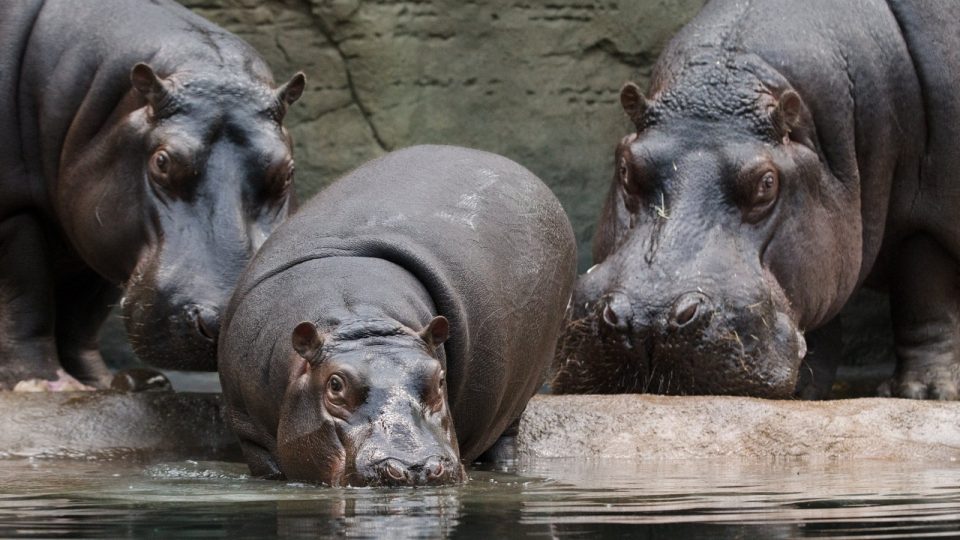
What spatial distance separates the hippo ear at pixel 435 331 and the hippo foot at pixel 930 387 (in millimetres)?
4066

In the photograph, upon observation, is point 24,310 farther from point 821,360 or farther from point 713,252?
point 821,360

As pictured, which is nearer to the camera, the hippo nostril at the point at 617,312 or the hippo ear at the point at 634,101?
the hippo nostril at the point at 617,312

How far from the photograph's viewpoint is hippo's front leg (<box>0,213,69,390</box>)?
825 cm

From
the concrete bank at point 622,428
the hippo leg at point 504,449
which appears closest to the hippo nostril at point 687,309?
the concrete bank at point 622,428

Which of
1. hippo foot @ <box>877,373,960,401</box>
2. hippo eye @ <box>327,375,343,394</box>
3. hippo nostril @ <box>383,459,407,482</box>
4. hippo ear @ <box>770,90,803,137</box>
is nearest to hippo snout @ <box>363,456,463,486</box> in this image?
hippo nostril @ <box>383,459,407,482</box>

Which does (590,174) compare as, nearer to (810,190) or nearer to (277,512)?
(810,190)

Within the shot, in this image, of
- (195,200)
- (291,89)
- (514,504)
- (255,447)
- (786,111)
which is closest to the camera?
(514,504)

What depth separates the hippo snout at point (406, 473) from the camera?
5047 millimetres

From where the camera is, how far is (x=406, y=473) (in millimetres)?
5059

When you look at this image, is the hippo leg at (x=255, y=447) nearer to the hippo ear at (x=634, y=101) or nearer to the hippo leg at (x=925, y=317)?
the hippo ear at (x=634, y=101)

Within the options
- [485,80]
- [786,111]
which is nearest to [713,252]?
[786,111]

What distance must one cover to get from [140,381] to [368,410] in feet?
10.3

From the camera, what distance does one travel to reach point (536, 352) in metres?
6.61

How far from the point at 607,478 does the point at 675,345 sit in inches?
78.3
